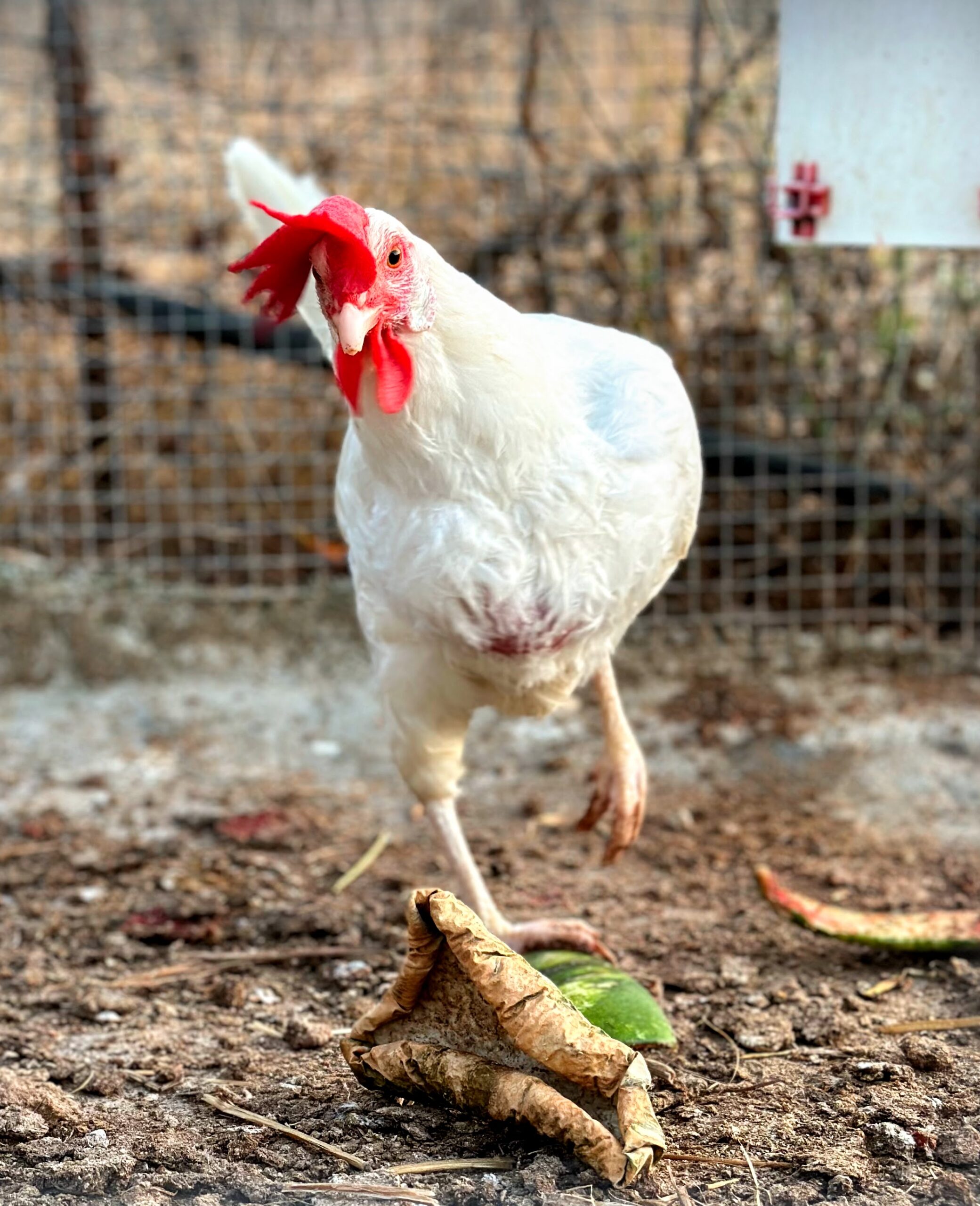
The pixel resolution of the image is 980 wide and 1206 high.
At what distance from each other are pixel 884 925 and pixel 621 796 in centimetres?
59

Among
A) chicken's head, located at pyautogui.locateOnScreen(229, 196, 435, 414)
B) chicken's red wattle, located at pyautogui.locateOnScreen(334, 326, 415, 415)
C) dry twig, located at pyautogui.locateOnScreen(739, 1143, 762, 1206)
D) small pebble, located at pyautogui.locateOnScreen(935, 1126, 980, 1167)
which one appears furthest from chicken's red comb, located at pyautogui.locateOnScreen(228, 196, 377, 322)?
small pebble, located at pyautogui.locateOnScreen(935, 1126, 980, 1167)

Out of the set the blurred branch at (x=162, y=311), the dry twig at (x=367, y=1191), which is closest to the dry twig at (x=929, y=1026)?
the dry twig at (x=367, y=1191)

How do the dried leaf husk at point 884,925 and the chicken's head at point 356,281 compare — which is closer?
the chicken's head at point 356,281

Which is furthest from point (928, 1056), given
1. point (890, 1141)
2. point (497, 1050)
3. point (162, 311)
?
point (162, 311)

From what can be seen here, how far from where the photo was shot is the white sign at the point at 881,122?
255cm

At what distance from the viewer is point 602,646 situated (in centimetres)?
259

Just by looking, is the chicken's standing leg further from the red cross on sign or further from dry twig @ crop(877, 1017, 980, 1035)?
the red cross on sign

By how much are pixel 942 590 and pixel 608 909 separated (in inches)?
84.1

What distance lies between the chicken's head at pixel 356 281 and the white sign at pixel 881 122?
1.00 metres

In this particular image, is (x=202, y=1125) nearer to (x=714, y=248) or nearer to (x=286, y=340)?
(x=286, y=340)

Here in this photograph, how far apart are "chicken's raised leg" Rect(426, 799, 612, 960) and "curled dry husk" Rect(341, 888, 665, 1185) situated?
22.6 inches

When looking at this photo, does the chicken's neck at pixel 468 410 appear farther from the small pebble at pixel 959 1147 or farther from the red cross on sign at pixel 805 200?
the small pebble at pixel 959 1147

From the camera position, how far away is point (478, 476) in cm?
226

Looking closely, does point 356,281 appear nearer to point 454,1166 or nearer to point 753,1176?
point 454,1166
